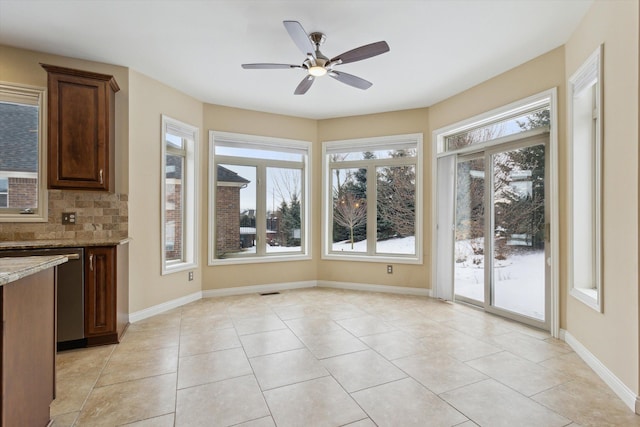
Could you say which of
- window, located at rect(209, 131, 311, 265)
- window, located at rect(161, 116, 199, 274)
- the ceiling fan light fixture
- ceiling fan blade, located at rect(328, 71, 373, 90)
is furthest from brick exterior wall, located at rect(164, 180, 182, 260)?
ceiling fan blade, located at rect(328, 71, 373, 90)

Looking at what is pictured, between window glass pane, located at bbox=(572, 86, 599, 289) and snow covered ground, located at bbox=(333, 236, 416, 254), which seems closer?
window glass pane, located at bbox=(572, 86, 599, 289)

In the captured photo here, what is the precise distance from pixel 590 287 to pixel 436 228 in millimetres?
2023

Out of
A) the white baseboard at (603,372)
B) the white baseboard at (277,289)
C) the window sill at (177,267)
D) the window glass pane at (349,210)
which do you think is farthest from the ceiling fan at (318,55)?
the white baseboard at (277,289)

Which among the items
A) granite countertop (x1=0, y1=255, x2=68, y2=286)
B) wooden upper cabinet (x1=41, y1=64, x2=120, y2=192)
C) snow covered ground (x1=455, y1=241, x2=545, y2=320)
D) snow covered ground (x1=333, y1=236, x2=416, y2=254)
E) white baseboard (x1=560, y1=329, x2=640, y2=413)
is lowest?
white baseboard (x1=560, y1=329, x2=640, y2=413)

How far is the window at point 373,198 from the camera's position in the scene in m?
5.09

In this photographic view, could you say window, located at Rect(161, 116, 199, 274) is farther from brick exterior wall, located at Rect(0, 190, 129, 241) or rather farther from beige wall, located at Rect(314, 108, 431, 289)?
beige wall, located at Rect(314, 108, 431, 289)

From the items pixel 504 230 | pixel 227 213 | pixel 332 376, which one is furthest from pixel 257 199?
pixel 504 230

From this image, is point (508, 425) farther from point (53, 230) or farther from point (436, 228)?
point (53, 230)

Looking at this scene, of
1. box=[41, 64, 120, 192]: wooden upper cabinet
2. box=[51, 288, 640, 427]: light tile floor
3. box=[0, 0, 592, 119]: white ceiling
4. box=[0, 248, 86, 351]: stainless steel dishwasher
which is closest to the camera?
box=[51, 288, 640, 427]: light tile floor

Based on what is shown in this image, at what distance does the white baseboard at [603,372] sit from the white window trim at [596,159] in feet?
1.34

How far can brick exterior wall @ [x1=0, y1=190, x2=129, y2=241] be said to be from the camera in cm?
326

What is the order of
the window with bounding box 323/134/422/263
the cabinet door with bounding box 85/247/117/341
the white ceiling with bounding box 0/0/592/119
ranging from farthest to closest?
the window with bounding box 323/134/422/263
the cabinet door with bounding box 85/247/117/341
the white ceiling with bounding box 0/0/592/119

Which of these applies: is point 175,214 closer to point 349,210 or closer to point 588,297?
point 349,210

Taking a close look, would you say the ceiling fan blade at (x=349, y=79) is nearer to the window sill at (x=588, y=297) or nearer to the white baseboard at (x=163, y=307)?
the window sill at (x=588, y=297)
